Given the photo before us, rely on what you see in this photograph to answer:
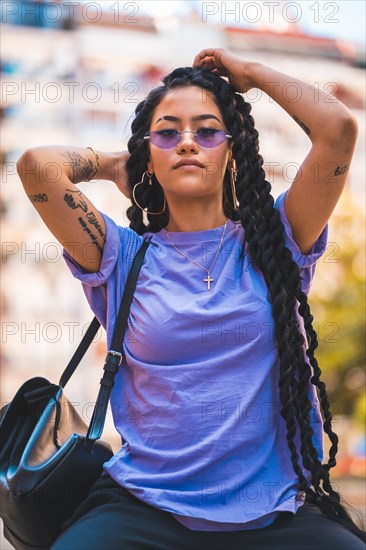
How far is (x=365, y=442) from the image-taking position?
133 feet

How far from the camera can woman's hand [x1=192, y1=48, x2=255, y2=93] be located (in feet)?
10.5

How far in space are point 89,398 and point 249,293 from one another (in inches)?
1858

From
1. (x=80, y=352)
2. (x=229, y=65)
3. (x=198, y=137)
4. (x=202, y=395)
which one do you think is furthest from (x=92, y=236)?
(x=229, y=65)

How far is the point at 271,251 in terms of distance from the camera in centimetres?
293

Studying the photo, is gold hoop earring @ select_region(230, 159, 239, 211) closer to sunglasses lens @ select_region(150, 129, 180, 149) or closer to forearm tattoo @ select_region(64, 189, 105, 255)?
sunglasses lens @ select_region(150, 129, 180, 149)

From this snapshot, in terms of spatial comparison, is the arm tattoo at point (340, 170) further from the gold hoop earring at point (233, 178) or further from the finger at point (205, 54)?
the finger at point (205, 54)

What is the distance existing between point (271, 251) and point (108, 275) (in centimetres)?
52

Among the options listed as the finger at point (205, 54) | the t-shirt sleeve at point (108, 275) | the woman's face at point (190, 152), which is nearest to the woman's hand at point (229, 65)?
the finger at point (205, 54)

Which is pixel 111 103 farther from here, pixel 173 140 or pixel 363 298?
pixel 173 140

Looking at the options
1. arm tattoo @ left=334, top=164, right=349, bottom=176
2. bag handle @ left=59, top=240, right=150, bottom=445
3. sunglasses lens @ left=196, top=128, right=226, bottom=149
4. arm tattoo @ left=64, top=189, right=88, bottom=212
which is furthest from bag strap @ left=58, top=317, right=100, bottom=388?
arm tattoo @ left=334, top=164, right=349, bottom=176

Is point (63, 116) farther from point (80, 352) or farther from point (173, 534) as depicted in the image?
point (173, 534)

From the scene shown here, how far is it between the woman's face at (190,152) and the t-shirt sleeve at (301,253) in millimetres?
258

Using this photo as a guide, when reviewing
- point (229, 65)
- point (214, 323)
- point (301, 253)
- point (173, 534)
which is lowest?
point (173, 534)

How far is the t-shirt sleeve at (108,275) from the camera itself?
2.98 metres
